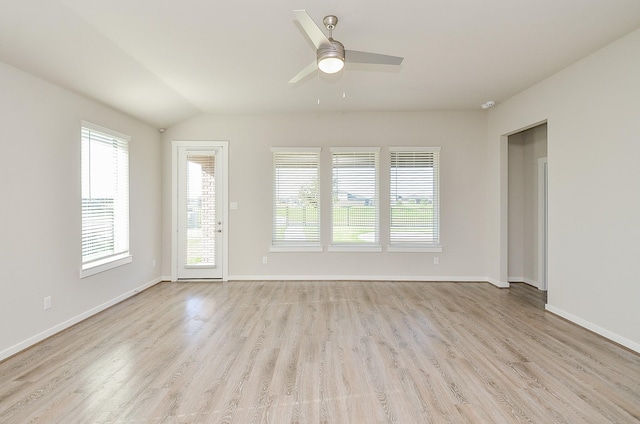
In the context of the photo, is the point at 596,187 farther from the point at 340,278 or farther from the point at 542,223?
the point at 340,278

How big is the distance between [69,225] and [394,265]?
462 centimetres

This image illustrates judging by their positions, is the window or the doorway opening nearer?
the window

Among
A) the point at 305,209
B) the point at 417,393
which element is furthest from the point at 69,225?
the point at 417,393

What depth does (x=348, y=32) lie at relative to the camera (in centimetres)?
280

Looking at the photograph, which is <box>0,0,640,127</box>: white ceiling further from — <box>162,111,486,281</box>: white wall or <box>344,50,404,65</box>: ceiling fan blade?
<box>162,111,486,281</box>: white wall

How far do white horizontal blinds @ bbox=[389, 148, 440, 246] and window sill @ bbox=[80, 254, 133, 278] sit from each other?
4164 millimetres

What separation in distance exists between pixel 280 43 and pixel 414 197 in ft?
11.1

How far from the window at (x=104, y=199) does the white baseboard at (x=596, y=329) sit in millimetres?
5714

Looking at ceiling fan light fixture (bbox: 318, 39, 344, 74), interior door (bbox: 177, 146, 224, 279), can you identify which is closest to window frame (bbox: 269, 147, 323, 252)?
interior door (bbox: 177, 146, 224, 279)

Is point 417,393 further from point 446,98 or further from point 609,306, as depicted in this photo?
point 446,98

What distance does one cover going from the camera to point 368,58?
2465mm

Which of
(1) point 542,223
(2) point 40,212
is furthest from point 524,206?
(2) point 40,212

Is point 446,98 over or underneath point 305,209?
over

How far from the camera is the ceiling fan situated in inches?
82.2
